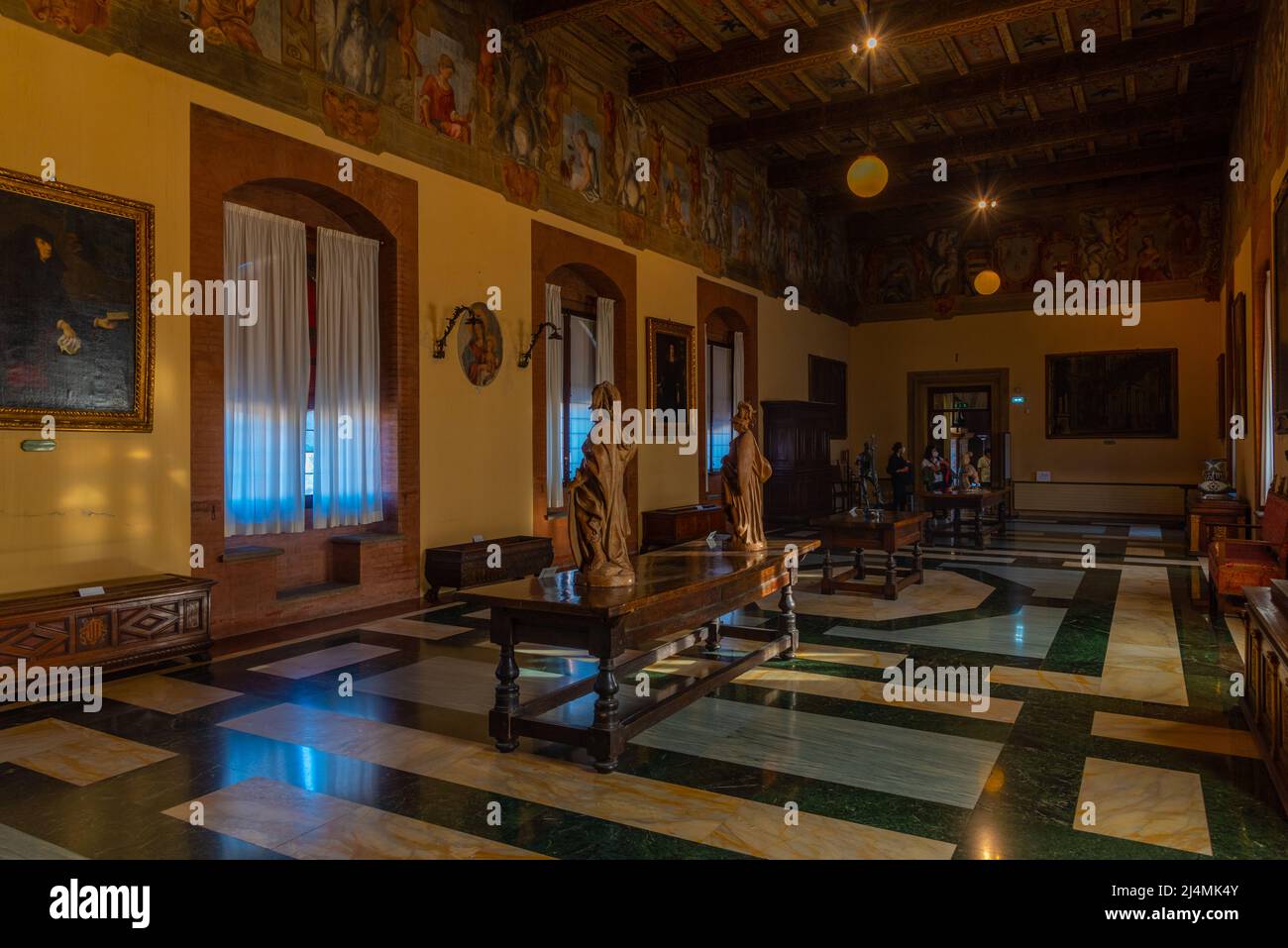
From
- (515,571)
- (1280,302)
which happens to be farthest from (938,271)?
(515,571)

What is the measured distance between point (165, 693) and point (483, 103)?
677 cm

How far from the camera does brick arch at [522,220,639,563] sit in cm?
1014

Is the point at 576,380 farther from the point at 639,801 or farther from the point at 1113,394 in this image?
the point at 1113,394

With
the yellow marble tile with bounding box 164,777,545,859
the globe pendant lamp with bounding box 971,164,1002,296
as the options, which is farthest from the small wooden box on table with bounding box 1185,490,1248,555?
the yellow marble tile with bounding box 164,777,545,859

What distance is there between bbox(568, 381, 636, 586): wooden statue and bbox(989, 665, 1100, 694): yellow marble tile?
8.85ft

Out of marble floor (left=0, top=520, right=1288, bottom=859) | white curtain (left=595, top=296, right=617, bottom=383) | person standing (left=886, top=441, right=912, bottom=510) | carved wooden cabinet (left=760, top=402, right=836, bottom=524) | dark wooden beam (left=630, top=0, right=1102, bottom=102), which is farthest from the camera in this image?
person standing (left=886, top=441, right=912, bottom=510)

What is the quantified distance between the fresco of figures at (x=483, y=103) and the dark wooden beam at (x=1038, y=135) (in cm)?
116

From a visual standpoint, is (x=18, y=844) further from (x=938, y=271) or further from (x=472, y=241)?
(x=938, y=271)

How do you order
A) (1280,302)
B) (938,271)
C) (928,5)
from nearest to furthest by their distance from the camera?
(1280,302) → (928,5) → (938,271)

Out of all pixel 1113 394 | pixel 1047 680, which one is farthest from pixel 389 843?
pixel 1113 394

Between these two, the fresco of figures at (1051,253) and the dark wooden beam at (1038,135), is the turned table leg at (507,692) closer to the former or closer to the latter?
the dark wooden beam at (1038,135)

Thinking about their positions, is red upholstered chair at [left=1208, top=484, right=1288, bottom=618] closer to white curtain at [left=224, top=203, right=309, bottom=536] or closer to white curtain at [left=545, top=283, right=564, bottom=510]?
white curtain at [left=545, top=283, right=564, bottom=510]

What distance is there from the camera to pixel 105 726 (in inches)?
182

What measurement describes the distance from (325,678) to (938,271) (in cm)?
1681
